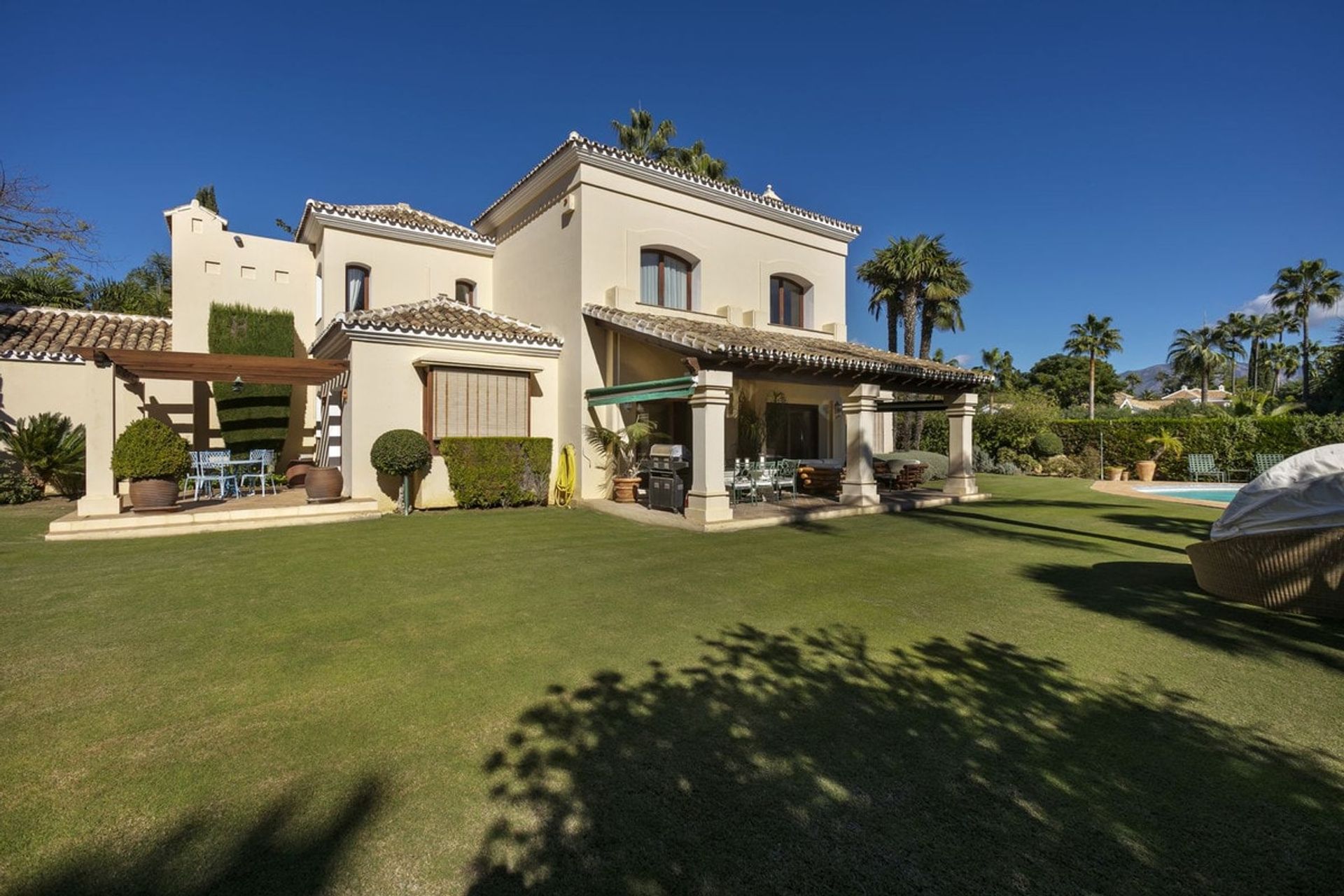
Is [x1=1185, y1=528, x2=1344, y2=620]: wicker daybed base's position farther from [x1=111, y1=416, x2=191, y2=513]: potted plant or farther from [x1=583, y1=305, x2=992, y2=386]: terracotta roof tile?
[x1=111, y1=416, x2=191, y2=513]: potted plant

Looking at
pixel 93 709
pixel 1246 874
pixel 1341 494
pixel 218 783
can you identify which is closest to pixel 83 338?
pixel 93 709

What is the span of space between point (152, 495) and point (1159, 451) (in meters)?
27.5

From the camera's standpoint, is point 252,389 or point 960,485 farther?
point 252,389

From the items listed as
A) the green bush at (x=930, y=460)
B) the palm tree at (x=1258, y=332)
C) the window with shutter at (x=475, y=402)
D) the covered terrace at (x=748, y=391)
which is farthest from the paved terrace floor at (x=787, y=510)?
the palm tree at (x=1258, y=332)

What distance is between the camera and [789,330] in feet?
55.0

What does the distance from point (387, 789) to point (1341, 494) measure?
7.03 meters

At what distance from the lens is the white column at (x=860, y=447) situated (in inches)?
484

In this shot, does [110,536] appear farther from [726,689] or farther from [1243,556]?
[1243,556]

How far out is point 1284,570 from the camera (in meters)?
5.00

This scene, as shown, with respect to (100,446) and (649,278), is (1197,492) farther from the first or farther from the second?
(100,446)

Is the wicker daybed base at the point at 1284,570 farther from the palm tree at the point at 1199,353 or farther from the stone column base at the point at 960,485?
the palm tree at the point at 1199,353

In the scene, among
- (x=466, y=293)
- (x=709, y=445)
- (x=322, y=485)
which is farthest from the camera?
(x=466, y=293)

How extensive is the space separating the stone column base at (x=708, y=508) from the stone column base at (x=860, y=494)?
3.34 m

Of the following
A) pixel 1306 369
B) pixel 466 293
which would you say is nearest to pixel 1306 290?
pixel 1306 369
